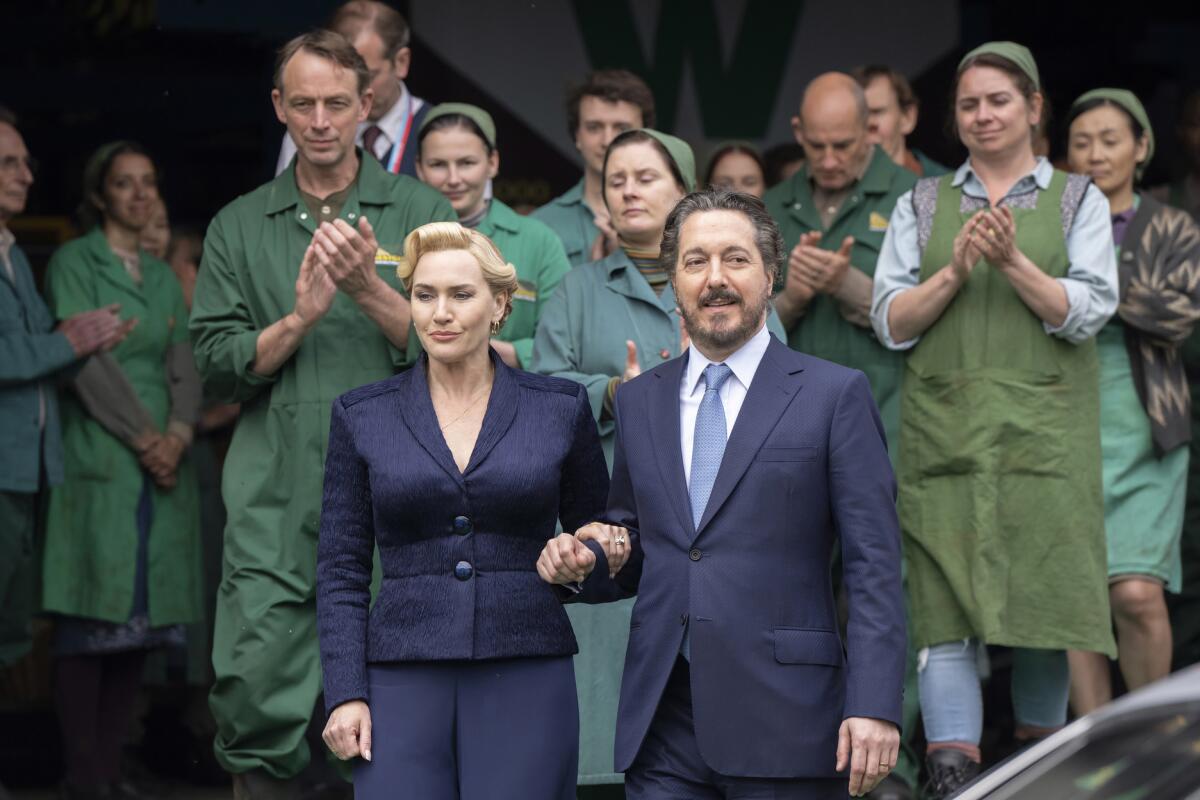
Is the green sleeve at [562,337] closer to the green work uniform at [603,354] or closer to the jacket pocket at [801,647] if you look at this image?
the green work uniform at [603,354]

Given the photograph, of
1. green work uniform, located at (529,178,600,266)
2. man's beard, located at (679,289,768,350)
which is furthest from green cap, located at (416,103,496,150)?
man's beard, located at (679,289,768,350)

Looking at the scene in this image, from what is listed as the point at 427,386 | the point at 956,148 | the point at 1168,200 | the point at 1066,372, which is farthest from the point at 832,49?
the point at 427,386

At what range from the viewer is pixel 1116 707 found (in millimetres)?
3023

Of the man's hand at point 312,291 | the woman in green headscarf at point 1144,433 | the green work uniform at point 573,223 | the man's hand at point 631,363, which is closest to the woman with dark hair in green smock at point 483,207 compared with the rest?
the green work uniform at point 573,223

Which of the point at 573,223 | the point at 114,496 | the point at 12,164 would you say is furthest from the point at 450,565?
the point at 12,164

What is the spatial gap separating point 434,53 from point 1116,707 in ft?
19.7

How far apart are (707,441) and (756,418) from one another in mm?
128

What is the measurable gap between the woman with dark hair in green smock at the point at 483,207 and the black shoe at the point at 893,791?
5.86 feet

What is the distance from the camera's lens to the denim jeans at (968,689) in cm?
591

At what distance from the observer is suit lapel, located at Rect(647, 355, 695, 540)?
4.15 meters

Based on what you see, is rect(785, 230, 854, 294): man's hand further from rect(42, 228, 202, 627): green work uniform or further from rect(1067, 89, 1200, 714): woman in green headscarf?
rect(42, 228, 202, 627): green work uniform

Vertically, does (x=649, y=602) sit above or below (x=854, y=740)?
above

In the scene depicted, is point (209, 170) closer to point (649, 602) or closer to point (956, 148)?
point (956, 148)

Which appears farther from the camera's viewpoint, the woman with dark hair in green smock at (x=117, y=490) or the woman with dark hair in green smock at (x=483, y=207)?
the woman with dark hair in green smock at (x=117, y=490)
